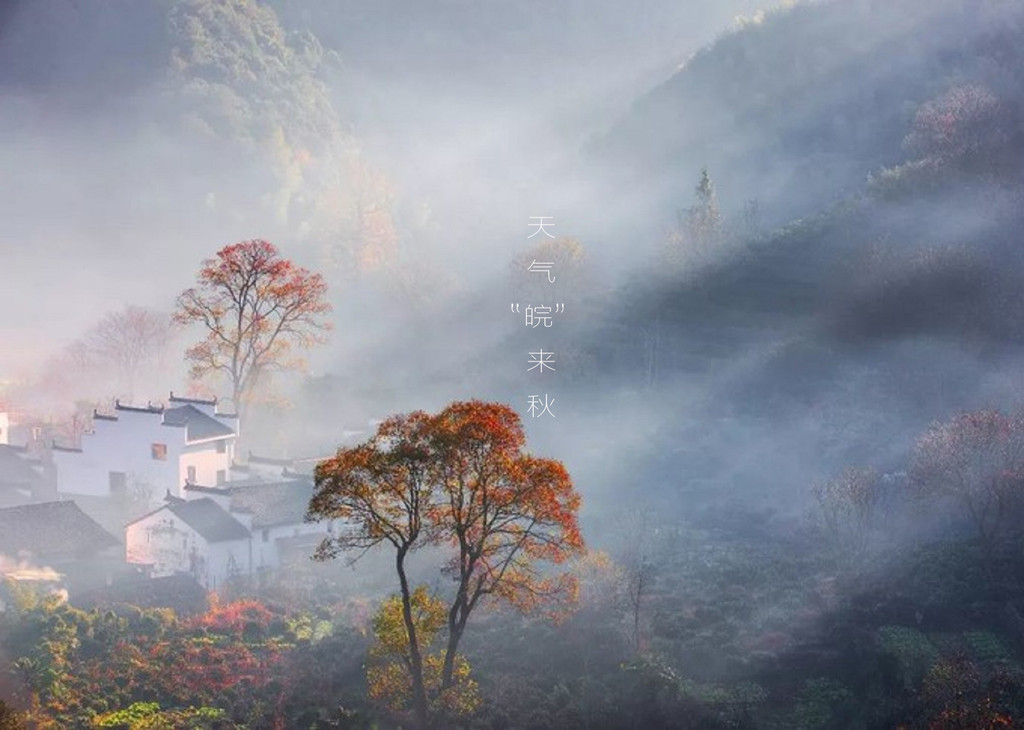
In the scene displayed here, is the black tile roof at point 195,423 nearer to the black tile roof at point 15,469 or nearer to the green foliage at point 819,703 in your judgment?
the black tile roof at point 15,469

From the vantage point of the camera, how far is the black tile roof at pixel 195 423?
44094 millimetres

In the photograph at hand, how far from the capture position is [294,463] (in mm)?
47406

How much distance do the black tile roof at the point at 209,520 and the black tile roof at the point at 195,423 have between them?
522cm

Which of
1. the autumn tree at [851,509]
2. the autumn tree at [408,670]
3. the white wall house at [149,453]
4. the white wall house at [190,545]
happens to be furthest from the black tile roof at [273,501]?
the autumn tree at [851,509]

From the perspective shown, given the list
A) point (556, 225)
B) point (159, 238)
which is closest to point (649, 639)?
point (556, 225)

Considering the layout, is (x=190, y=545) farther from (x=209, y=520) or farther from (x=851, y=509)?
(x=851, y=509)

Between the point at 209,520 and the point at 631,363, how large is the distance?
24.0m

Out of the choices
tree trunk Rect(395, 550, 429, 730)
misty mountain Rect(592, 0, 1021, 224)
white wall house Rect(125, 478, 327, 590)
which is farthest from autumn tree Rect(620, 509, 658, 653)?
misty mountain Rect(592, 0, 1021, 224)

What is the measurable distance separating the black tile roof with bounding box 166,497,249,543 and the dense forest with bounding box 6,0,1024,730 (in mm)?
2915

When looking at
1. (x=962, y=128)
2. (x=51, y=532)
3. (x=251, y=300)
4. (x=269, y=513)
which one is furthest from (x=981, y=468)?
(x=962, y=128)

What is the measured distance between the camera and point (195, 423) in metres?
45.2

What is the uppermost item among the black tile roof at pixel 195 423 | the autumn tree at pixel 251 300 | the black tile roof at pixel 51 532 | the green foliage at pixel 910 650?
the autumn tree at pixel 251 300

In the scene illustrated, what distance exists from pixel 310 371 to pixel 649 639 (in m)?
46.6

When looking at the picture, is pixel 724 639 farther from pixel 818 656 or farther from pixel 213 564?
pixel 213 564
